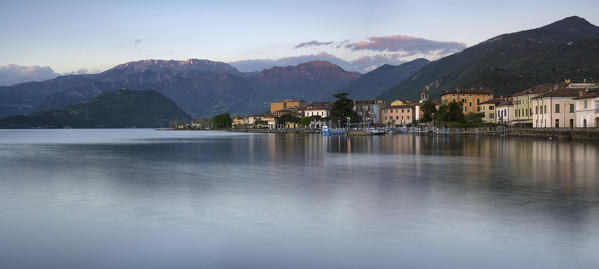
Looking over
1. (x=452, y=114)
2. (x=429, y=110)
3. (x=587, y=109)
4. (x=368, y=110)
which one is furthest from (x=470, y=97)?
(x=587, y=109)

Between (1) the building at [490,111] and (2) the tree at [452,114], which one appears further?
(1) the building at [490,111]

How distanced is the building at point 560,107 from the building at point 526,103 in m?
Result: 6.20

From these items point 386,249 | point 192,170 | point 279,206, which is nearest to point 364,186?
point 279,206

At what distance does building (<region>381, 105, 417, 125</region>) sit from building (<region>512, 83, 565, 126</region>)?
5941 cm

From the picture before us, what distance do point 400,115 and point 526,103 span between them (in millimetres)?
72175

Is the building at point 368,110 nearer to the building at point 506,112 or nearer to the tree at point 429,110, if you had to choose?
the tree at point 429,110

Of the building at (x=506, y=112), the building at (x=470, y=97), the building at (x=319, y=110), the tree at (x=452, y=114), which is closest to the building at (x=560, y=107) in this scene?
the building at (x=506, y=112)

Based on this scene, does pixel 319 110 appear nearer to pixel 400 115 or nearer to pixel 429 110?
pixel 400 115

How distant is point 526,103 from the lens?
3396 inches

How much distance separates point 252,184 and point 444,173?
9901 millimetres

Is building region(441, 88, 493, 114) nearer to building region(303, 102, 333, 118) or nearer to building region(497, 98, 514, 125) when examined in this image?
building region(497, 98, 514, 125)

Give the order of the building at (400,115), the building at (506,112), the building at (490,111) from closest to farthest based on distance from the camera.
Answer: the building at (506,112) → the building at (490,111) → the building at (400,115)

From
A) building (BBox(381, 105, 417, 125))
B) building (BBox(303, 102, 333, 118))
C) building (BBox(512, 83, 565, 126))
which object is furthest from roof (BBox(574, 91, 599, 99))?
building (BBox(303, 102, 333, 118))

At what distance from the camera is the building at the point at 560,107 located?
7131 centimetres
